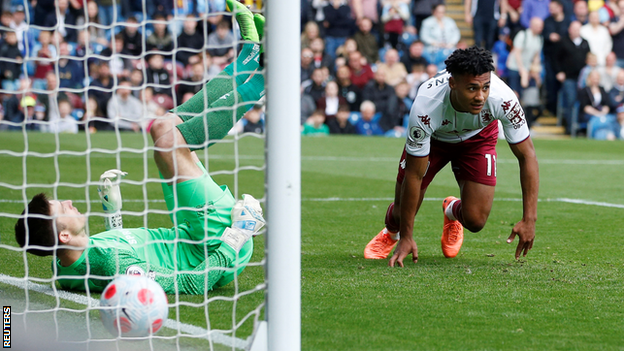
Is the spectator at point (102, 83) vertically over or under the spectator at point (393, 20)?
under

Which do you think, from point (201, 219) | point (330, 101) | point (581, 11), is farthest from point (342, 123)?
point (201, 219)

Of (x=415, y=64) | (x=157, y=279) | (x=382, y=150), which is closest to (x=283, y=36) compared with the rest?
(x=157, y=279)

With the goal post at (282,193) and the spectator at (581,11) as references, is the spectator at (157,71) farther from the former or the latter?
the goal post at (282,193)

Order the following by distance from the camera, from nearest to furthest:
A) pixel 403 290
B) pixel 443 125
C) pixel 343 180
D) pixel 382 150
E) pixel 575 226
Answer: pixel 403 290
pixel 443 125
pixel 575 226
pixel 343 180
pixel 382 150

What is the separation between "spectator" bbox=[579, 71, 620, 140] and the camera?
16.8 metres

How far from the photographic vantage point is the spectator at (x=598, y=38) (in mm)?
17734

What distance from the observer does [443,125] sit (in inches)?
195

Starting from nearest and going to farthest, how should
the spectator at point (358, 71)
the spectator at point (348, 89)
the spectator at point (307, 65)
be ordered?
A: 1. the spectator at point (348, 89)
2. the spectator at point (307, 65)
3. the spectator at point (358, 71)

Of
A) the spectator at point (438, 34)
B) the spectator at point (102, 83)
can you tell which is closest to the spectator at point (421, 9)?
the spectator at point (438, 34)

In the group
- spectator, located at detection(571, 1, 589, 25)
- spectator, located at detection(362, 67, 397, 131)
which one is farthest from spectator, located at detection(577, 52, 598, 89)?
spectator, located at detection(362, 67, 397, 131)

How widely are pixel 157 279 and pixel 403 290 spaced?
134 centimetres

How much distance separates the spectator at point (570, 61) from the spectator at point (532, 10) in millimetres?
992

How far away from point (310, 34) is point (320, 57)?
2.32 feet

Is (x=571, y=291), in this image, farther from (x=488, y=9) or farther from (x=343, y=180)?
(x=488, y=9)
